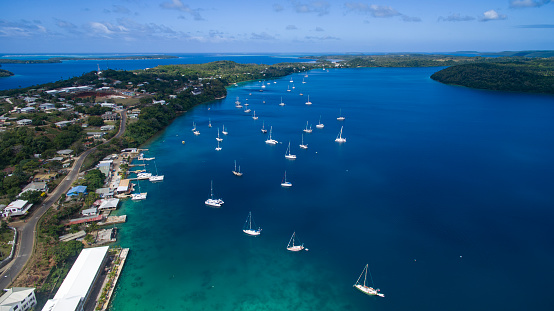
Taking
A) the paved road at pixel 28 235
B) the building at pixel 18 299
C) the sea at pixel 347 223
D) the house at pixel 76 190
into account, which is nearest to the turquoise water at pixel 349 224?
the sea at pixel 347 223

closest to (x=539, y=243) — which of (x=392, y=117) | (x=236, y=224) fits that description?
(x=236, y=224)

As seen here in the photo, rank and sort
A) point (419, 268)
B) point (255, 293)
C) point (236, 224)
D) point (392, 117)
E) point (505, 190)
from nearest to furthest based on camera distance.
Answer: point (255, 293) → point (419, 268) → point (236, 224) → point (505, 190) → point (392, 117)

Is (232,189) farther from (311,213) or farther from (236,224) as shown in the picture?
(311,213)

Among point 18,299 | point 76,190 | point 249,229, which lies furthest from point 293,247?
point 76,190

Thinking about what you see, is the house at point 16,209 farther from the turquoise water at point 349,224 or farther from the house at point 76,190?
the turquoise water at point 349,224

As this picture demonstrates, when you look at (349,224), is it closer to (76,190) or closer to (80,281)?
(80,281)

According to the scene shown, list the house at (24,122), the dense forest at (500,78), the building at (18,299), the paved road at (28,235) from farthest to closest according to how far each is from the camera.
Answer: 1. the dense forest at (500,78)
2. the house at (24,122)
3. the paved road at (28,235)
4. the building at (18,299)

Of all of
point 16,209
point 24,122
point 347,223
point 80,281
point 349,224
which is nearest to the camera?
point 80,281
